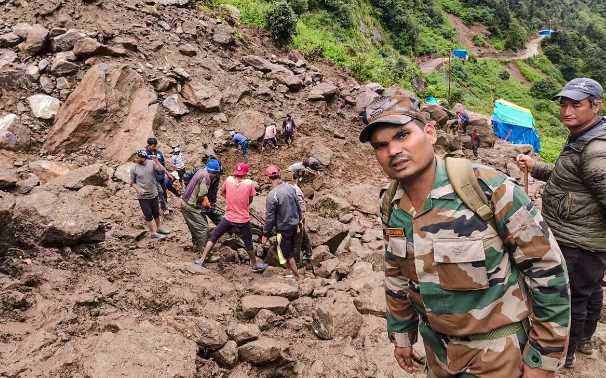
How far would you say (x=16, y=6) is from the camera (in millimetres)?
11141

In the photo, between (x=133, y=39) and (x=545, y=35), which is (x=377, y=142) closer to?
(x=133, y=39)

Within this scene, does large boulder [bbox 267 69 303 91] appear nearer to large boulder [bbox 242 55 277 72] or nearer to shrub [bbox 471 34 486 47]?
large boulder [bbox 242 55 277 72]

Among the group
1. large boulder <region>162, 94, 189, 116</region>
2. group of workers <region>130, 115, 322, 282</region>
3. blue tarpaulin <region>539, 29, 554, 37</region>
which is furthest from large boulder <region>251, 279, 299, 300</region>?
blue tarpaulin <region>539, 29, 554, 37</region>

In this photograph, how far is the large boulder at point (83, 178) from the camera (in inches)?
296

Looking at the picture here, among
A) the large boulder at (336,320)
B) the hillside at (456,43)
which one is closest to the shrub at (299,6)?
the hillside at (456,43)

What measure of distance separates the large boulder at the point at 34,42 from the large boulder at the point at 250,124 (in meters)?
5.19

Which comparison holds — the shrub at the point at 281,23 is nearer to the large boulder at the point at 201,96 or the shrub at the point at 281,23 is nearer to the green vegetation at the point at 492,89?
the large boulder at the point at 201,96

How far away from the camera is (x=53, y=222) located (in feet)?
16.6

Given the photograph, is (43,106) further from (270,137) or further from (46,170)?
(270,137)

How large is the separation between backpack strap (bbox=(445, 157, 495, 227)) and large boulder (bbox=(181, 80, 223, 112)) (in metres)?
10.3

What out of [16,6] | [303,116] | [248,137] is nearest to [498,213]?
[248,137]

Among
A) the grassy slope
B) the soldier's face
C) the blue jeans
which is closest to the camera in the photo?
the soldier's face

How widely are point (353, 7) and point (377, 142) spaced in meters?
25.1

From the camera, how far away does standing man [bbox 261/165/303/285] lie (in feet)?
19.0
